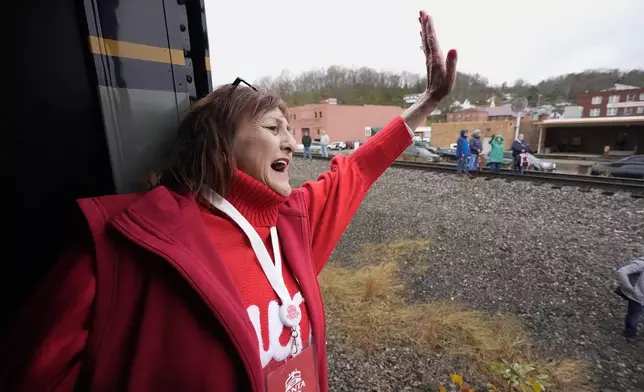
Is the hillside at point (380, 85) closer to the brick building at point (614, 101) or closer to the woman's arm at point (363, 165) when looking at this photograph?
the brick building at point (614, 101)

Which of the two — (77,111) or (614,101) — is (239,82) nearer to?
(77,111)

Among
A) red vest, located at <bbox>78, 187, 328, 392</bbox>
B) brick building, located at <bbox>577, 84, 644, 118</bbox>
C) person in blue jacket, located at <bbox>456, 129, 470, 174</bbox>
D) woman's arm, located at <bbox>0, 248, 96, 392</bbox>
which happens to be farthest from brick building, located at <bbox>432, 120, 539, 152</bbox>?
woman's arm, located at <bbox>0, 248, 96, 392</bbox>

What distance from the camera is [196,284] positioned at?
0.85 metres

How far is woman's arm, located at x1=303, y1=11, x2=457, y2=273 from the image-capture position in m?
1.62

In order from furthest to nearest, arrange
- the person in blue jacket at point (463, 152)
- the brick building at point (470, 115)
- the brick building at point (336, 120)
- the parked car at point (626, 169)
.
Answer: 1. the brick building at point (470, 115)
2. the brick building at point (336, 120)
3. the parked car at point (626, 169)
4. the person in blue jacket at point (463, 152)

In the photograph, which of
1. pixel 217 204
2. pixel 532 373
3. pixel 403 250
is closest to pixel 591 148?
pixel 403 250

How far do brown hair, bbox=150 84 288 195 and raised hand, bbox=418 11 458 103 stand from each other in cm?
91

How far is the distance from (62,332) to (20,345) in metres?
0.12

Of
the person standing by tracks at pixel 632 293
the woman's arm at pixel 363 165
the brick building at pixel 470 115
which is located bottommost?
the person standing by tracks at pixel 632 293

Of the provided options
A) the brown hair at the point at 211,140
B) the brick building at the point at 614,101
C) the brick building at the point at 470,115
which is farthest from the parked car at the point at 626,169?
the brick building at the point at 614,101

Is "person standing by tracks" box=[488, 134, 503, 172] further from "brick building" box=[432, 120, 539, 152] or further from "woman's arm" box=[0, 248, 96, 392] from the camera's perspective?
"brick building" box=[432, 120, 539, 152]

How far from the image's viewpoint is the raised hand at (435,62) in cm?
168

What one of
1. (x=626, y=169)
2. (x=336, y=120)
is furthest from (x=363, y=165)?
(x=336, y=120)

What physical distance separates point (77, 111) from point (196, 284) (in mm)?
816
